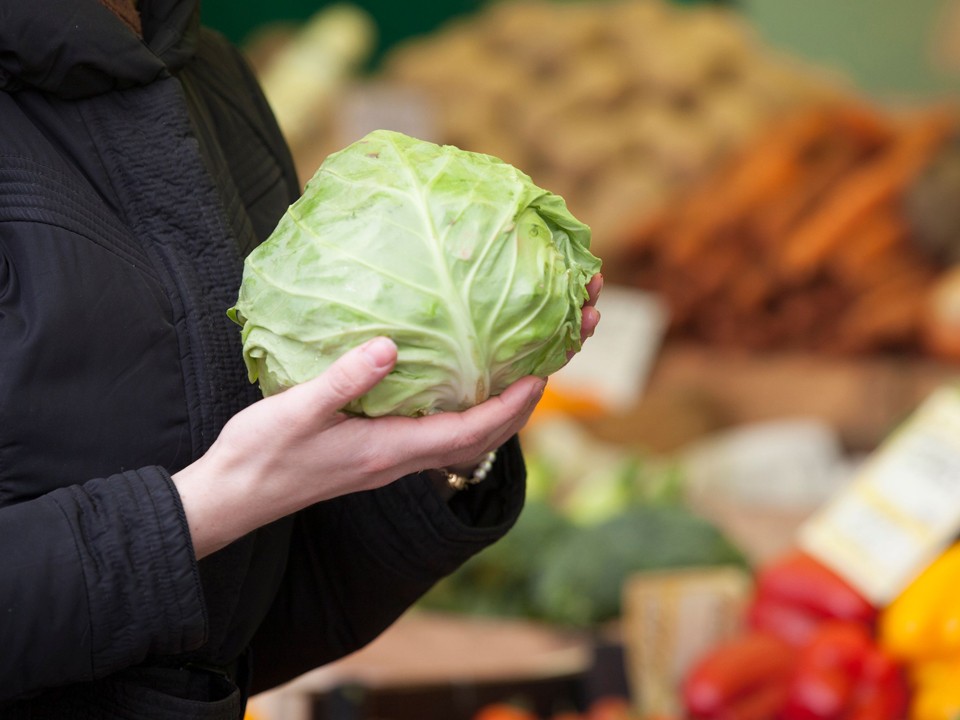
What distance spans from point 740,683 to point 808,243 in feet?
7.86

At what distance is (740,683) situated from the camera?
97.3 inches

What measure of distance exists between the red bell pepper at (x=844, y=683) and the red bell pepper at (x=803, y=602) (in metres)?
0.10

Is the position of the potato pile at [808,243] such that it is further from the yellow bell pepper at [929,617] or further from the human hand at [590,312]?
the human hand at [590,312]

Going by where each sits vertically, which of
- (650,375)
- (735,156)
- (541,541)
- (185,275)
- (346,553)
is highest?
(185,275)

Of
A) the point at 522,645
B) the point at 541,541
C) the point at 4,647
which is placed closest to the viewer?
the point at 4,647

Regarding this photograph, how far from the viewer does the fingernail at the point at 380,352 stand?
1.08m

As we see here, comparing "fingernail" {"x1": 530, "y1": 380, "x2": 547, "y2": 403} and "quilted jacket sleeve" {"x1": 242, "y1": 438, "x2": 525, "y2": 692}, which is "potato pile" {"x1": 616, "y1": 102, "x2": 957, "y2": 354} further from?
"fingernail" {"x1": 530, "y1": 380, "x2": 547, "y2": 403}

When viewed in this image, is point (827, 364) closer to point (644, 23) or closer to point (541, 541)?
point (541, 541)

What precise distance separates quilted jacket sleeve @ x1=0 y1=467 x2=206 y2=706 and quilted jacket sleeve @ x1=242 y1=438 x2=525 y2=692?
1.25ft

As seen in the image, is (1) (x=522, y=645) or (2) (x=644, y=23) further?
(2) (x=644, y=23)

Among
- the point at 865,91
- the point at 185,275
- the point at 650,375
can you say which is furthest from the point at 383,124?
the point at 185,275

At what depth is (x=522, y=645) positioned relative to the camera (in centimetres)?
307

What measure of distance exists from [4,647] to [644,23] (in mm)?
5097

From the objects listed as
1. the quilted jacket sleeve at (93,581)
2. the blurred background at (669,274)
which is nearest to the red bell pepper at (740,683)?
the blurred background at (669,274)
